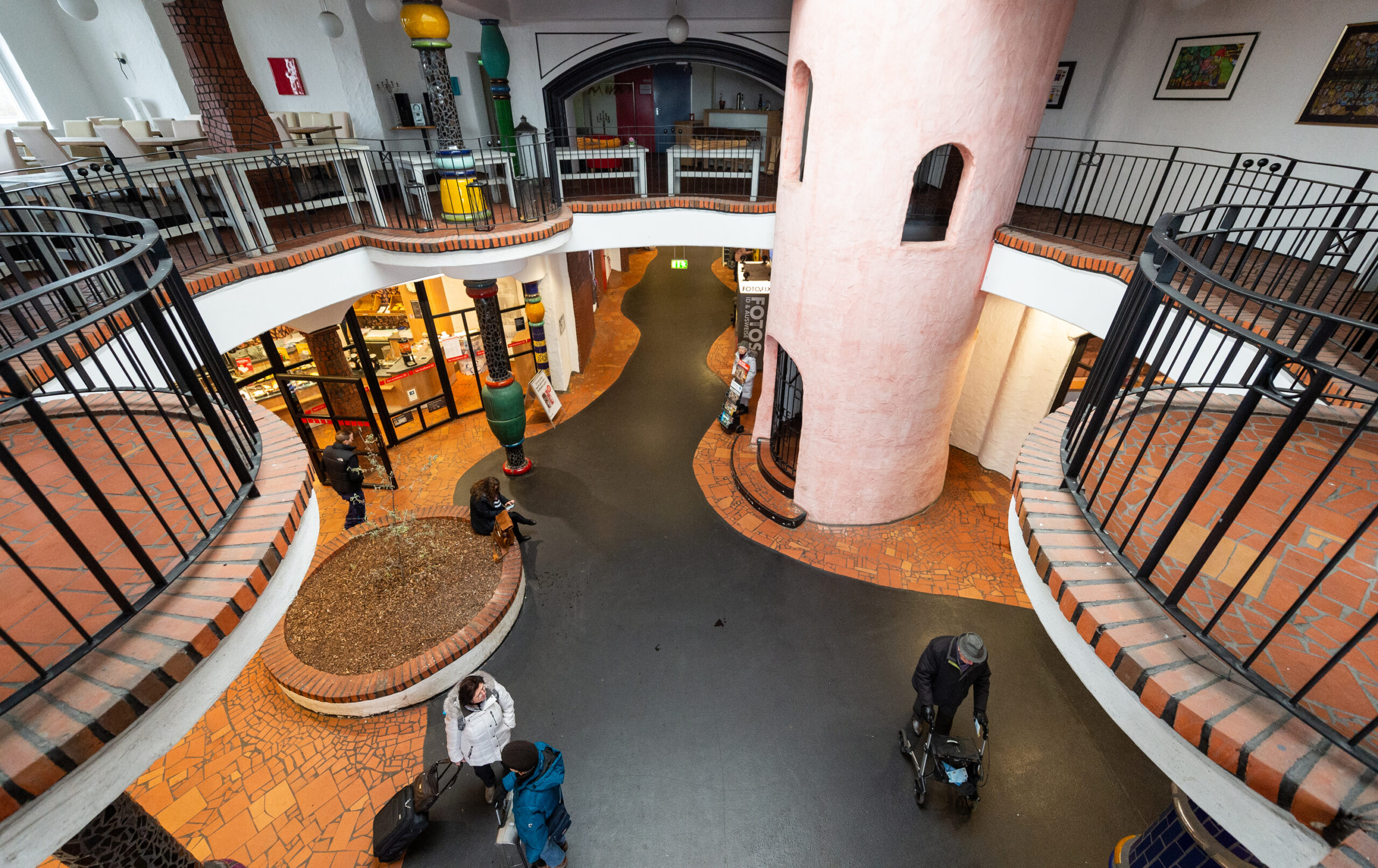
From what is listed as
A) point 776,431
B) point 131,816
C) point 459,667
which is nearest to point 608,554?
point 459,667

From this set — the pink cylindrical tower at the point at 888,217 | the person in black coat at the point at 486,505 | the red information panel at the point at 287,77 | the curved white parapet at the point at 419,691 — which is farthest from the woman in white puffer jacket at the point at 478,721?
the red information panel at the point at 287,77

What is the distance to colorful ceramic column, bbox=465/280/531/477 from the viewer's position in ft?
24.3

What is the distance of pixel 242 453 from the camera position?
2.81 meters

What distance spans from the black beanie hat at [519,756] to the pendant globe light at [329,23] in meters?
9.77

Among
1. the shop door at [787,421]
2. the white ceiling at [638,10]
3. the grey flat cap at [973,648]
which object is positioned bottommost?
the shop door at [787,421]

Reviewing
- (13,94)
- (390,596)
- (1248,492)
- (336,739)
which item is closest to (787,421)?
(390,596)

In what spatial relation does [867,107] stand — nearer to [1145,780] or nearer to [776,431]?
[776,431]

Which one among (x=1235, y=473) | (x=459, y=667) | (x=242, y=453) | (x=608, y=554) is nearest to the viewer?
(x=242, y=453)

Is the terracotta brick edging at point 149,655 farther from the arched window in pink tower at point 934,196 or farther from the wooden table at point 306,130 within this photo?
the wooden table at point 306,130

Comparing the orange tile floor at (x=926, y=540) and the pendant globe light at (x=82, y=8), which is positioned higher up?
the pendant globe light at (x=82, y=8)

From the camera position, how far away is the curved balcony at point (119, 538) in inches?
65.8

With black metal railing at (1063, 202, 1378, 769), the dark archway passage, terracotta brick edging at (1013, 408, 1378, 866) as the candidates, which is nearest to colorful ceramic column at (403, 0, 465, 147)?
the dark archway passage

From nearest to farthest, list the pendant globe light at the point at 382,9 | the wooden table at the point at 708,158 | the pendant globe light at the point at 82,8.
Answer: the pendant globe light at the point at 82,8 < the pendant globe light at the point at 382,9 < the wooden table at the point at 708,158

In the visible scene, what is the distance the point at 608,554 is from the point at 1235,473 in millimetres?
5930
